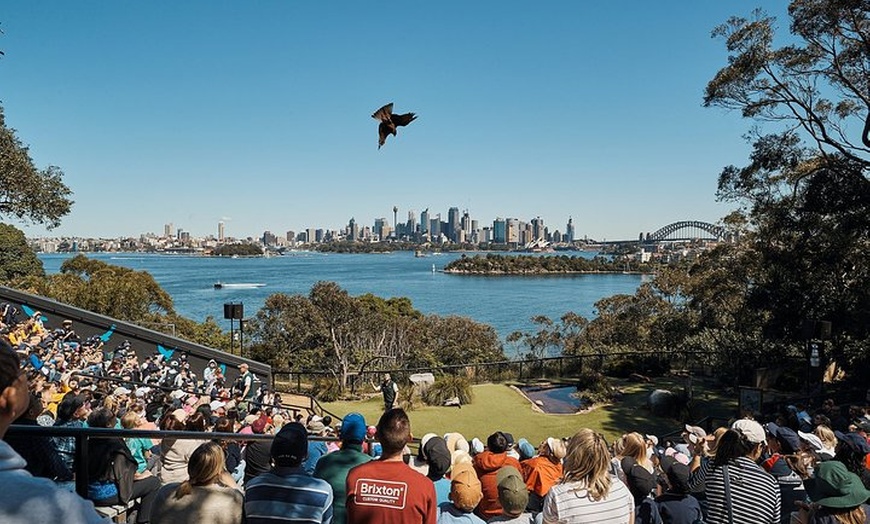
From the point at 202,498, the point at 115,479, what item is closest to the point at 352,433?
the point at 202,498

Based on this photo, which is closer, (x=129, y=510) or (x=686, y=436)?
(x=129, y=510)

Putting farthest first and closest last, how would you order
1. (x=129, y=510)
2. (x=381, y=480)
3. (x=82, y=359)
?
(x=82, y=359) → (x=129, y=510) → (x=381, y=480)

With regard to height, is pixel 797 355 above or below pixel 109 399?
below

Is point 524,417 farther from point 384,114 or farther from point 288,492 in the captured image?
point 288,492

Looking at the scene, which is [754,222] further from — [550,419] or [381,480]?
[381,480]

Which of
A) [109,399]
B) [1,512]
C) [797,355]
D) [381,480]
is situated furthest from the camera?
[797,355]

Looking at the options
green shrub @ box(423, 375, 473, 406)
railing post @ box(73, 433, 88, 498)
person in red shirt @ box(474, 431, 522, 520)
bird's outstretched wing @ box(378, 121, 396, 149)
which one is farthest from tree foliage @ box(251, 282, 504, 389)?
railing post @ box(73, 433, 88, 498)

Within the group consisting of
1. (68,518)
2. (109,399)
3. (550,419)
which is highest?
(68,518)

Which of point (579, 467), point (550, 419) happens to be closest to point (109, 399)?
point (579, 467)
